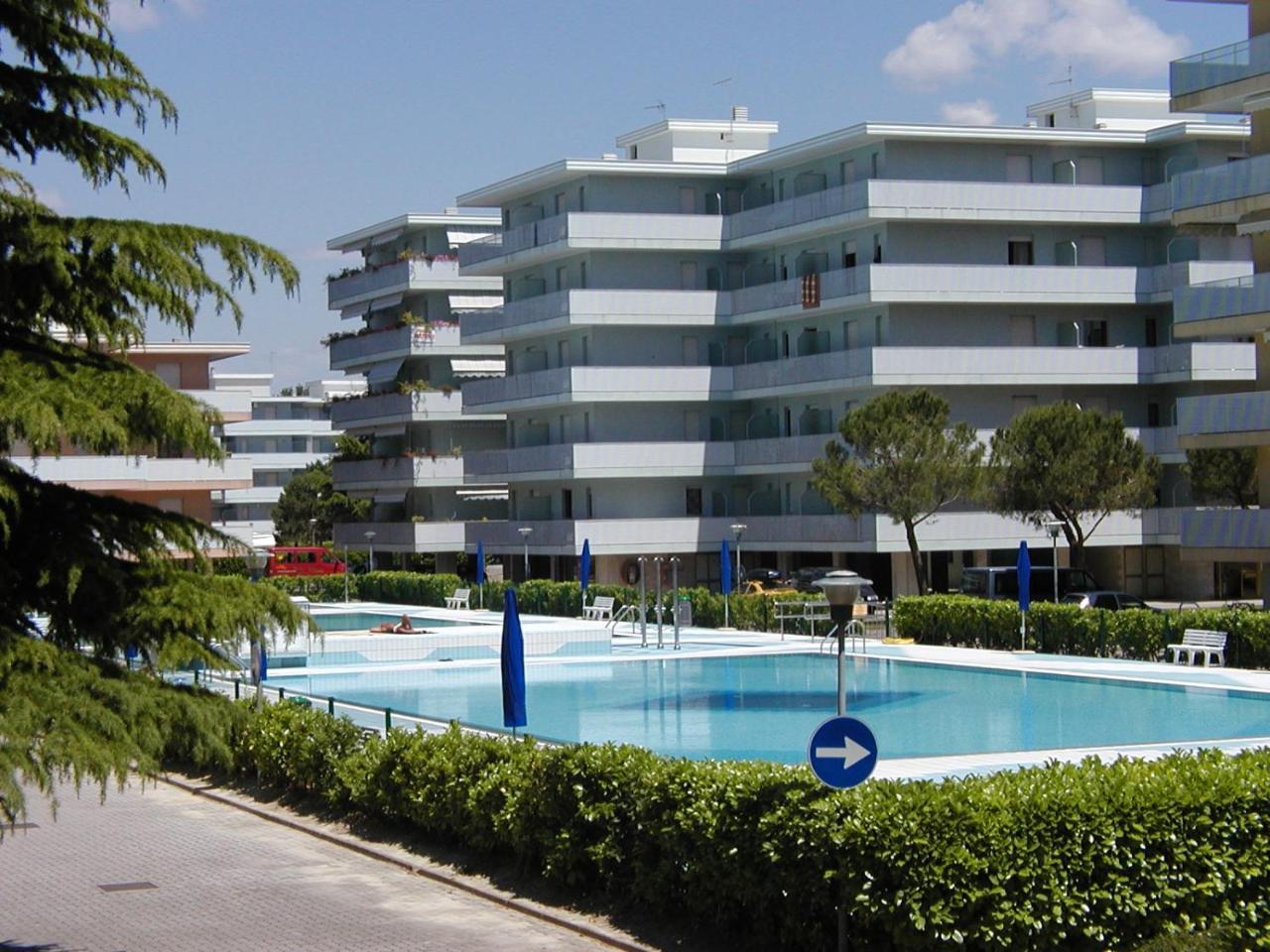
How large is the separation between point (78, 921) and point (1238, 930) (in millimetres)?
9768

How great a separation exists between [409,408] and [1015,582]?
31394 millimetres

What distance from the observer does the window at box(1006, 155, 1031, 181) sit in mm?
58500

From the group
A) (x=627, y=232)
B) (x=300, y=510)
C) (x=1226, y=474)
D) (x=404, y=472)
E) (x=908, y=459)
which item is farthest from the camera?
(x=300, y=510)

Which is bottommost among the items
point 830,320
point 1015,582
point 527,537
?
point 1015,582

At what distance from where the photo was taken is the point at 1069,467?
49625 millimetres

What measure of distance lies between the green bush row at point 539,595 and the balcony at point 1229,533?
31.3 ft

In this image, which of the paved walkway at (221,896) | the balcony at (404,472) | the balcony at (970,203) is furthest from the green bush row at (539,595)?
the paved walkway at (221,896)

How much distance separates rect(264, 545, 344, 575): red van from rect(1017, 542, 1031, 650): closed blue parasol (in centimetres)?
4368

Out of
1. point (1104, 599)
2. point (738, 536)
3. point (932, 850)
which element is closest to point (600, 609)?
point (738, 536)

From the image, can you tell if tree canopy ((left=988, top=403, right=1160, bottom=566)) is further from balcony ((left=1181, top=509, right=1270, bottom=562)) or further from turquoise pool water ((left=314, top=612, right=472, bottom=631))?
turquoise pool water ((left=314, top=612, right=472, bottom=631))

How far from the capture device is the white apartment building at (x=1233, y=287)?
42656 mm

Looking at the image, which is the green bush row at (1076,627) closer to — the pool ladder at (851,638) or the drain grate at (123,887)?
the pool ladder at (851,638)

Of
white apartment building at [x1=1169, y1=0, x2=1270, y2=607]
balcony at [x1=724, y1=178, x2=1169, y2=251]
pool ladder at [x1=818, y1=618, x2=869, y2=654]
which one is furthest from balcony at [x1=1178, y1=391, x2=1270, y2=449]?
balcony at [x1=724, y1=178, x2=1169, y2=251]

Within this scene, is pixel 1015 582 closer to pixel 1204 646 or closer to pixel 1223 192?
pixel 1223 192
